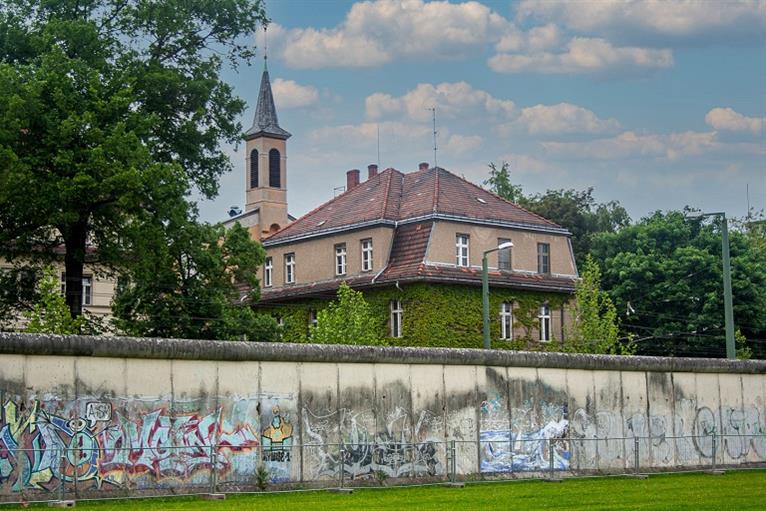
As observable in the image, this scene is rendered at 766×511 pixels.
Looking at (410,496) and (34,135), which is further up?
(34,135)

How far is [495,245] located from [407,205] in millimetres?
5431

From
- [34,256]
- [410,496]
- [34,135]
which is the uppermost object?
[34,135]

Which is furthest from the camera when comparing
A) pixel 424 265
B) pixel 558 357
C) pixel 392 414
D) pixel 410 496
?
pixel 424 265

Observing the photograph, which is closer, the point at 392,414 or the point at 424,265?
the point at 392,414

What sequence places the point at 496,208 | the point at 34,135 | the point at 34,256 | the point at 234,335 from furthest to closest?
the point at 496,208
the point at 234,335
the point at 34,256
the point at 34,135

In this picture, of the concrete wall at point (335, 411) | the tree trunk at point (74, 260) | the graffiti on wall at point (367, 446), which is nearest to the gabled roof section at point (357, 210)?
the tree trunk at point (74, 260)

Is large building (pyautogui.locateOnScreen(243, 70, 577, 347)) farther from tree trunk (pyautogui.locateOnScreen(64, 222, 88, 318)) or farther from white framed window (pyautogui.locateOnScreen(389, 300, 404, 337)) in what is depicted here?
tree trunk (pyautogui.locateOnScreen(64, 222, 88, 318))

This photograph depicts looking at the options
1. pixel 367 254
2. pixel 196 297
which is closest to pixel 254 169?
pixel 367 254

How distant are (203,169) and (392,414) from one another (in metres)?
26.8

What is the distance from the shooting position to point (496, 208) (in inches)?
2874

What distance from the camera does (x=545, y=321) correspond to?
71.8 m

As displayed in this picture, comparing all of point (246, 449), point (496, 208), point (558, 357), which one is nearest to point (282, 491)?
point (246, 449)

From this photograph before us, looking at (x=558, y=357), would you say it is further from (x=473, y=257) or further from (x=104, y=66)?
(x=473, y=257)

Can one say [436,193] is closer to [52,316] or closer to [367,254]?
[367,254]
